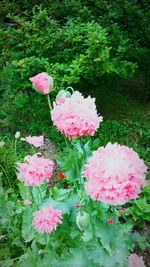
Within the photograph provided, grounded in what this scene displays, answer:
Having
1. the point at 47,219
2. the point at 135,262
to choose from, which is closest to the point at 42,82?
the point at 47,219

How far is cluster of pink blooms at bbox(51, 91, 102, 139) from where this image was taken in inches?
55.6

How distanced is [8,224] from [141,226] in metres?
0.98

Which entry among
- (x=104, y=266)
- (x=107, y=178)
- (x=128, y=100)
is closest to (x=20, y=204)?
(x=104, y=266)

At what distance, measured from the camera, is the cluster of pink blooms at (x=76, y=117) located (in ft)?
4.63

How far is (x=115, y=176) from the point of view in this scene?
114 cm

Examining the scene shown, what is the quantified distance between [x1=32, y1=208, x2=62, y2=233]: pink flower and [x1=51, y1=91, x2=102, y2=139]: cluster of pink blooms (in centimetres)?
39

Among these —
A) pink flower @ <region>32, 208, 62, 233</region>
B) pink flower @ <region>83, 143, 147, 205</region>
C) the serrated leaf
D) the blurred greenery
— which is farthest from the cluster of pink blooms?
the blurred greenery

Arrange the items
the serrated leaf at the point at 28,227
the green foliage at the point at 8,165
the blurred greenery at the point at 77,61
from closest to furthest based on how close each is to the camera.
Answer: the serrated leaf at the point at 28,227, the green foliage at the point at 8,165, the blurred greenery at the point at 77,61

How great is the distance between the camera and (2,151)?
3.19 meters

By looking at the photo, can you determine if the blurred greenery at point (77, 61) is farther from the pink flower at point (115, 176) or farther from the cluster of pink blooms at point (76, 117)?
the pink flower at point (115, 176)

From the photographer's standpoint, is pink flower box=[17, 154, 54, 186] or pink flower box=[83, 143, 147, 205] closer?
pink flower box=[83, 143, 147, 205]

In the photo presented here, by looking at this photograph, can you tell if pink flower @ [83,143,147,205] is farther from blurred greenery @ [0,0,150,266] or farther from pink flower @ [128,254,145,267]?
blurred greenery @ [0,0,150,266]

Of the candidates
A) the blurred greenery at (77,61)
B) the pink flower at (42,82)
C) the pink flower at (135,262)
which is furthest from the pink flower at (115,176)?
the blurred greenery at (77,61)

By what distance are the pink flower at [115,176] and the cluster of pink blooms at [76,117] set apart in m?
0.24
